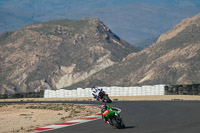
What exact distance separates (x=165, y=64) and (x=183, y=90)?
67.8 metres

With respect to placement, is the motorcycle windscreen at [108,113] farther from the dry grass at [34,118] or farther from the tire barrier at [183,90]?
the tire barrier at [183,90]

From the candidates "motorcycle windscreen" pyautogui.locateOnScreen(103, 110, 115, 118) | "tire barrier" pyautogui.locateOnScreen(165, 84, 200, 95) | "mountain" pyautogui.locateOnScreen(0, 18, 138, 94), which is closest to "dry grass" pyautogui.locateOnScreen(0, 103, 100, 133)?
"motorcycle windscreen" pyautogui.locateOnScreen(103, 110, 115, 118)

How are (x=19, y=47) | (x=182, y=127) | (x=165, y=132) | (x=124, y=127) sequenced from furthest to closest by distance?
(x=19, y=47) → (x=124, y=127) → (x=182, y=127) → (x=165, y=132)

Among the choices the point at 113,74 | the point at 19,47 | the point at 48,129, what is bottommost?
the point at 48,129

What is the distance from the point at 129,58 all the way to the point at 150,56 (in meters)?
8.33

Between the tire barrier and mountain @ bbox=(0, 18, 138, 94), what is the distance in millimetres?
97394

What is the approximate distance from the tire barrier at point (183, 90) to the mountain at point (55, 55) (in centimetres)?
9739

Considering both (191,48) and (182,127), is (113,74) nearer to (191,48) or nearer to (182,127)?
(191,48)

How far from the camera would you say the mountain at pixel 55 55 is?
6033 inches

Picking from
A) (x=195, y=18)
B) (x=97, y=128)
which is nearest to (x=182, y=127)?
(x=97, y=128)

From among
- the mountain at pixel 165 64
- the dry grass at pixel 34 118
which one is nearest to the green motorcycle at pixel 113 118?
the dry grass at pixel 34 118

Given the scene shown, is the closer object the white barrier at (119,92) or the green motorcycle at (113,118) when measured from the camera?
the green motorcycle at (113,118)

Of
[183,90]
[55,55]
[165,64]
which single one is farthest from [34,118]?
[55,55]

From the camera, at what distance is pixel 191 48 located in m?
114
